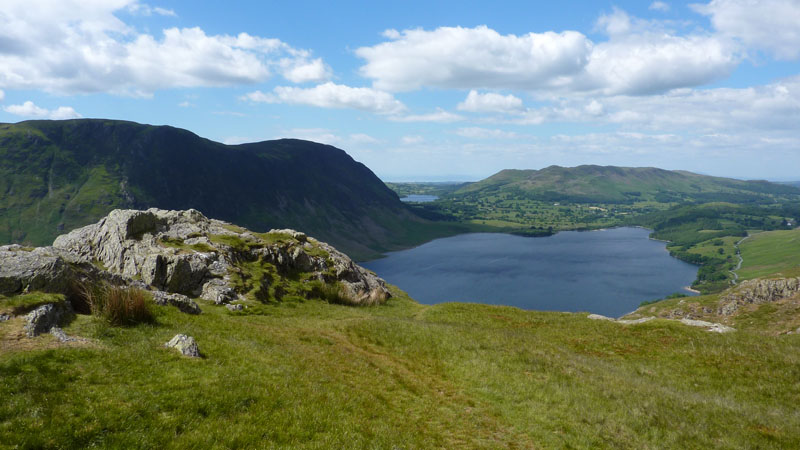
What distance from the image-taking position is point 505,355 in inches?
1097

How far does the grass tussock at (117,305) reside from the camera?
20.6 meters

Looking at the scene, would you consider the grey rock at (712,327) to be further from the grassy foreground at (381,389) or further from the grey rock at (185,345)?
the grey rock at (185,345)

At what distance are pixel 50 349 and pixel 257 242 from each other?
40.5 m

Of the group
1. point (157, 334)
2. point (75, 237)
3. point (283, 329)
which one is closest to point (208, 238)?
point (75, 237)

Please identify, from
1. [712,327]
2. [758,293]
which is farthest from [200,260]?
[758,293]

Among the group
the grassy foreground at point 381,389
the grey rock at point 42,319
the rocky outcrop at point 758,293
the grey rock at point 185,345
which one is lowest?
the rocky outcrop at point 758,293

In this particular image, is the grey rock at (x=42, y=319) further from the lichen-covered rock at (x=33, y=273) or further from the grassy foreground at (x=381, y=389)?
the lichen-covered rock at (x=33, y=273)

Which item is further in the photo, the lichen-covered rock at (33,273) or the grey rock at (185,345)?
the lichen-covered rock at (33,273)

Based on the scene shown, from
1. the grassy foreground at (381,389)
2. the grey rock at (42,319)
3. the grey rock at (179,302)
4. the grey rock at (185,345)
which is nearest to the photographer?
the grassy foreground at (381,389)

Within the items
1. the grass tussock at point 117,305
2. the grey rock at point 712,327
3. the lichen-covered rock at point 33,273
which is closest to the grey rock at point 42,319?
the grass tussock at point 117,305

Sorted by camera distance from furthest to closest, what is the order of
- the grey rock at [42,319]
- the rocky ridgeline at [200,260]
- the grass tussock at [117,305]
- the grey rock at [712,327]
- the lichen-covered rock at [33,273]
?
the rocky ridgeline at [200,260] < the grey rock at [712,327] < the grass tussock at [117,305] < the lichen-covered rock at [33,273] < the grey rock at [42,319]

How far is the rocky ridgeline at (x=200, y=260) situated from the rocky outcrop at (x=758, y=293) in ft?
327

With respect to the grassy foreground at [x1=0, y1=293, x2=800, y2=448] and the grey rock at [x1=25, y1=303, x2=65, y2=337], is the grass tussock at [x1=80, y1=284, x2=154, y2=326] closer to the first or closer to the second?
the grassy foreground at [x1=0, y1=293, x2=800, y2=448]

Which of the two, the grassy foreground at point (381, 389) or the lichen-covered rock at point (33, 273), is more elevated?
the lichen-covered rock at point (33, 273)
